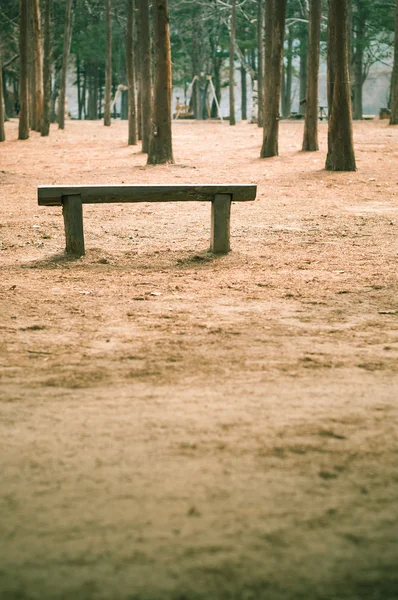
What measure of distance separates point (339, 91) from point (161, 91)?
3.71 m

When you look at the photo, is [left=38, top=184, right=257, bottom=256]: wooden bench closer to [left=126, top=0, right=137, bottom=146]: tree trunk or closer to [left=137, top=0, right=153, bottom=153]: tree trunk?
[left=137, top=0, right=153, bottom=153]: tree trunk

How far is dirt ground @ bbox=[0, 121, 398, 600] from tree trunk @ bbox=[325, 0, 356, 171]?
21.3 feet

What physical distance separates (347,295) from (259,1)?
30.3m

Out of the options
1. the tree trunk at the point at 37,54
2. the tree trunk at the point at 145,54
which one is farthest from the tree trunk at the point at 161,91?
the tree trunk at the point at 37,54

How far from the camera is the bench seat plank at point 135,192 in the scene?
7277 mm

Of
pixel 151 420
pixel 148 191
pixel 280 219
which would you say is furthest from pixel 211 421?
pixel 280 219

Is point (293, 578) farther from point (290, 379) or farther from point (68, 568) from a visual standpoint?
point (290, 379)

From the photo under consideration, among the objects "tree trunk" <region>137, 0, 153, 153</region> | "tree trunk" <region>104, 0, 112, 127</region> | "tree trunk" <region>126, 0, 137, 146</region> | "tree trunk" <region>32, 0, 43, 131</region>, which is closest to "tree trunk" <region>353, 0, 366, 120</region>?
"tree trunk" <region>104, 0, 112, 127</region>

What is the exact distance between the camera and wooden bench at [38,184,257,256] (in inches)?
288

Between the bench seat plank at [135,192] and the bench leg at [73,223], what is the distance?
0.21 ft

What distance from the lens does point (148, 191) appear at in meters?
7.39

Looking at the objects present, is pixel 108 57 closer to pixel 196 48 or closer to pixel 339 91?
pixel 196 48

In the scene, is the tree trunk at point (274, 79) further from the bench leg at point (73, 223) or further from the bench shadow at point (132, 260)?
the bench leg at point (73, 223)

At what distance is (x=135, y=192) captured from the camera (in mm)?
7359
